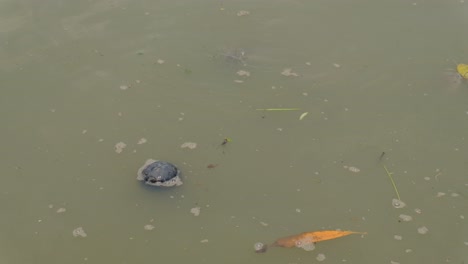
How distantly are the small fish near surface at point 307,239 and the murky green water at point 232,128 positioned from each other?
0.22 ft

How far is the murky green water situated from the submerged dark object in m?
0.10

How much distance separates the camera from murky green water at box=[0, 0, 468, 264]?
4727mm

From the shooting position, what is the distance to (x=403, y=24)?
6758 millimetres

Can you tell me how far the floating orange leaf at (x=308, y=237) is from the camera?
15.2 ft

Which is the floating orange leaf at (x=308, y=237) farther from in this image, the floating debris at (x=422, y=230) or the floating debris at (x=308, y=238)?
the floating debris at (x=422, y=230)

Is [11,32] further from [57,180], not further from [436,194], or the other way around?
[436,194]

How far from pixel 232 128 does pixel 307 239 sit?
1453mm

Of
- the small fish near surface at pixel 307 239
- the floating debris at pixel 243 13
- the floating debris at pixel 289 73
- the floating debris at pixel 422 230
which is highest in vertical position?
the floating debris at pixel 243 13

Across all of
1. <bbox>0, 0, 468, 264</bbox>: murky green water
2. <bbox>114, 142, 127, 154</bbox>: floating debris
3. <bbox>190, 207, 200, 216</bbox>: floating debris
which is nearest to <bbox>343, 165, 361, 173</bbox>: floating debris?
<bbox>0, 0, 468, 264</bbox>: murky green water

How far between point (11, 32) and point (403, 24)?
15.6 ft

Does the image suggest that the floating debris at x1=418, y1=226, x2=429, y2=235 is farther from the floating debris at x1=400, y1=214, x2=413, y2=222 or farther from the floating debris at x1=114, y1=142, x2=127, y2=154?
the floating debris at x1=114, y1=142, x2=127, y2=154

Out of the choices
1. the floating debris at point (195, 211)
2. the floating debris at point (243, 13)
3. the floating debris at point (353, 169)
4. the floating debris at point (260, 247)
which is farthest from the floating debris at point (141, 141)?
the floating debris at point (243, 13)

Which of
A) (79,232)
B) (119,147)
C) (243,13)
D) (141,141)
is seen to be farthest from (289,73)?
(79,232)

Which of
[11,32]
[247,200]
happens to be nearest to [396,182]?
[247,200]
